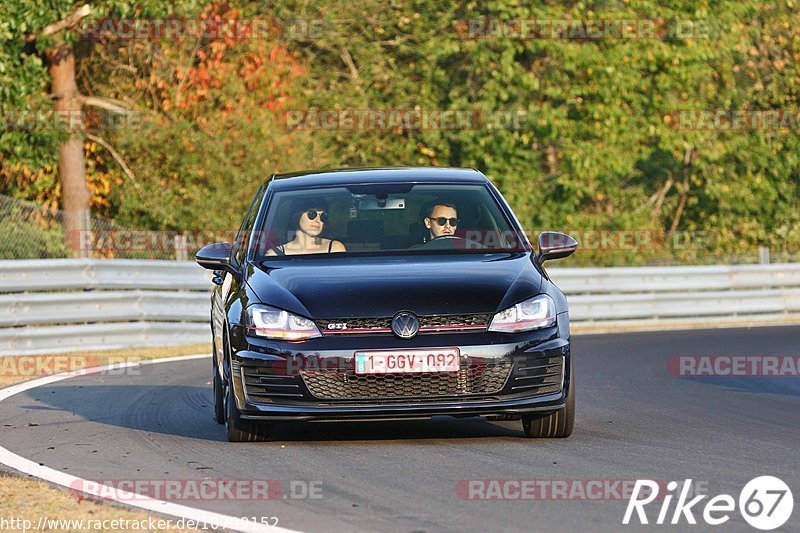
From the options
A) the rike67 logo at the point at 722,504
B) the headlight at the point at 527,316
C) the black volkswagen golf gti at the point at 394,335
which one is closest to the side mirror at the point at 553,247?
the black volkswagen golf gti at the point at 394,335

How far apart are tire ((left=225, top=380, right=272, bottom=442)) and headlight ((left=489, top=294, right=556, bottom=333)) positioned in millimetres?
1448

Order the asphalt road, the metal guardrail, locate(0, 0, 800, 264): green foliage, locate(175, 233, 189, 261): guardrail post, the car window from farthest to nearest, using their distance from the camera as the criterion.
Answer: locate(0, 0, 800, 264): green foliage < locate(175, 233, 189, 261): guardrail post < the metal guardrail < the car window < the asphalt road

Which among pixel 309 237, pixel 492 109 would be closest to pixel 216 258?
pixel 309 237

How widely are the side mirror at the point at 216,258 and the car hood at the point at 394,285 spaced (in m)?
0.51

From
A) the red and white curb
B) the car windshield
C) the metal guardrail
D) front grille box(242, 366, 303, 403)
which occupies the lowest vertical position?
the metal guardrail

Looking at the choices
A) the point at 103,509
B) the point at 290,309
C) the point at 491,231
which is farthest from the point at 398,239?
the point at 103,509

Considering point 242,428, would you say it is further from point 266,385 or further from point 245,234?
point 245,234

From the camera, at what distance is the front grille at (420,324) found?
832 cm

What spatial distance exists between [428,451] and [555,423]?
83 centimetres

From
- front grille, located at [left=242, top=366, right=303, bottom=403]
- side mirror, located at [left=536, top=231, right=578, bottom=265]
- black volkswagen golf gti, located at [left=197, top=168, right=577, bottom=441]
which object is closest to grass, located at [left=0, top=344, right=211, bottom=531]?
front grille, located at [left=242, top=366, right=303, bottom=403]

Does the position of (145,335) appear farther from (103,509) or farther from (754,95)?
(754,95)

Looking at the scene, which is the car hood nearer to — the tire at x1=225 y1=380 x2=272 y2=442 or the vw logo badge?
the vw logo badge

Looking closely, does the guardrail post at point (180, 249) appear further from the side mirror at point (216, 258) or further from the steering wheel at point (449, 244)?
the steering wheel at point (449, 244)

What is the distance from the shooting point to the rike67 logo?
6184 mm
